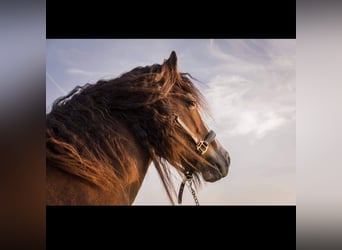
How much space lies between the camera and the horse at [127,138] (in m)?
3.70

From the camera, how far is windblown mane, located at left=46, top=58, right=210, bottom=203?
3.70 metres

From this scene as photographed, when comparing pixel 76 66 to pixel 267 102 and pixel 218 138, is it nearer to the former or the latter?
pixel 218 138

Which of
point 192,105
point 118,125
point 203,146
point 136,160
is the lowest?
point 136,160

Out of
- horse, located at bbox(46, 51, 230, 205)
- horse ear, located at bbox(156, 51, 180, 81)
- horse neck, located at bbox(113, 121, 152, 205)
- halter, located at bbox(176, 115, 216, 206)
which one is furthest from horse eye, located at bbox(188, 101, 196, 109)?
horse neck, located at bbox(113, 121, 152, 205)

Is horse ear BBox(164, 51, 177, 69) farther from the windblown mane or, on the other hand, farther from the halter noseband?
the halter noseband

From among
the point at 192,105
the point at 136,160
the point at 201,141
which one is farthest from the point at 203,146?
the point at 136,160

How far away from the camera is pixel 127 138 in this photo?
3742mm

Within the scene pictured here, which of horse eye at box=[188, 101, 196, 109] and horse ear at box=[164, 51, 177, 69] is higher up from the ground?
horse ear at box=[164, 51, 177, 69]

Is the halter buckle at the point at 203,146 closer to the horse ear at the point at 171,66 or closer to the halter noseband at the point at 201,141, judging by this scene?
the halter noseband at the point at 201,141

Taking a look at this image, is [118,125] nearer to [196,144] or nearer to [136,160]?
[136,160]

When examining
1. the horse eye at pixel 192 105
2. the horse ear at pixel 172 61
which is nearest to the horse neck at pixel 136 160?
the horse eye at pixel 192 105

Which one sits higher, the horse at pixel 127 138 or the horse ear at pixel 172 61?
the horse ear at pixel 172 61

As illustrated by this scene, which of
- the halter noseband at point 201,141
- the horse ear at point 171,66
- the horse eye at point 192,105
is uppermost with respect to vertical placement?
the horse ear at point 171,66

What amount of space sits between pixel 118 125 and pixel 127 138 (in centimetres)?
13
